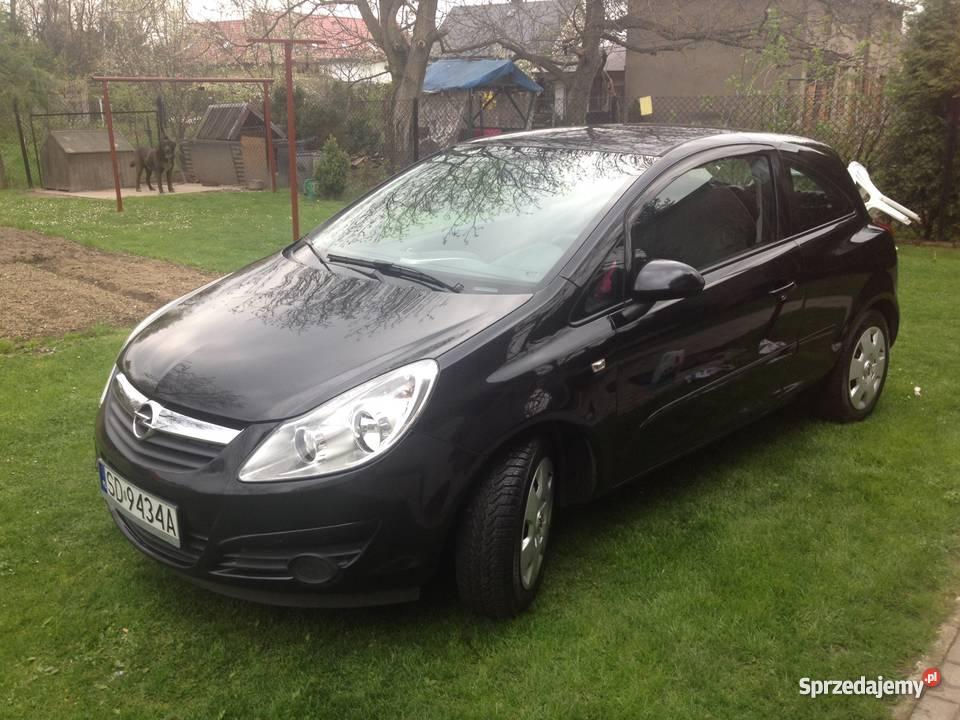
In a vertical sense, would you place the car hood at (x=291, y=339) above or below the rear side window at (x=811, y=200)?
below

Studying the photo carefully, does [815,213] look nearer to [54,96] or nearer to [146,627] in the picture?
[146,627]

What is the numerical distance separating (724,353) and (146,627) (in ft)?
8.17

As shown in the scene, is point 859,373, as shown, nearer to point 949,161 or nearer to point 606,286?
point 606,286

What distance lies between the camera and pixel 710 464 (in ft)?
14.8

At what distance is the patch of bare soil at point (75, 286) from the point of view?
7040 mm

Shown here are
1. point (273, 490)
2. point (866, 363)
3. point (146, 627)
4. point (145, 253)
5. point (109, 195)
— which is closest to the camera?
point (273, 490)

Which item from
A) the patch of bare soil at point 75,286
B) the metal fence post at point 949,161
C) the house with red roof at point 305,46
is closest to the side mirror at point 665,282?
the patch of bare soil at point 75,286

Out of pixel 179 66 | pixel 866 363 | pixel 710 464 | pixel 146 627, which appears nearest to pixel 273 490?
pixel 146 627

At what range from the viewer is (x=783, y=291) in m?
4.14

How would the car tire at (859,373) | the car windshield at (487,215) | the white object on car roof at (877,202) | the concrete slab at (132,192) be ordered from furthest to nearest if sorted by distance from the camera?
the concrete slab at (132,192) < the white object on car roof at (877,202) < the car tire at (859,373) < the car windshield at (487,215)

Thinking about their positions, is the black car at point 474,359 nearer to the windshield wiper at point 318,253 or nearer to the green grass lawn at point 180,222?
the windshield wiper at point 318,253

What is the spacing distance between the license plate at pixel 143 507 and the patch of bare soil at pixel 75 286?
405cm

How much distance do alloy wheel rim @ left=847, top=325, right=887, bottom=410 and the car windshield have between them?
6.22ft

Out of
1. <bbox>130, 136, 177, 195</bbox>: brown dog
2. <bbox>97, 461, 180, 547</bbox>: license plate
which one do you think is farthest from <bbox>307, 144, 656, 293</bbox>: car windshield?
<bbox>130, 136, 177, 195</bbox>: brown dog
